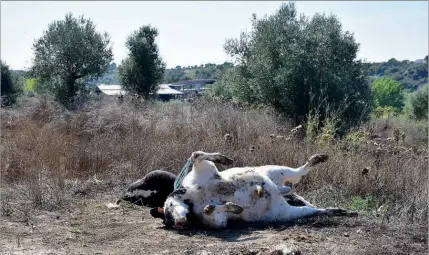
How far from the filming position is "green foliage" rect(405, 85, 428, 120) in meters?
35.3

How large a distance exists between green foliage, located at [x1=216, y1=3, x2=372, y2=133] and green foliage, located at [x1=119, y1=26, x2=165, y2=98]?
325 inches

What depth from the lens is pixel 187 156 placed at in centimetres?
998

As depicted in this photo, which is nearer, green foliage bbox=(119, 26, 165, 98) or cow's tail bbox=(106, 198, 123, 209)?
cow's tail bbox=(106, 198, 123, 209)

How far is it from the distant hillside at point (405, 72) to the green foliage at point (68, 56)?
49.4 meters

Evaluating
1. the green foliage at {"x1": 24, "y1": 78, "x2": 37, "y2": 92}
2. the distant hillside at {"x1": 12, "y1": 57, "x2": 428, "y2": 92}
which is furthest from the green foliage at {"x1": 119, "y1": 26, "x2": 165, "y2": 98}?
the distant hillside at {"x1": 12, "y1": 57, "x2": 428, "y2": 92}

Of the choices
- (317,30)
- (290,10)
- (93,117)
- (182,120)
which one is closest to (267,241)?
(182,120)

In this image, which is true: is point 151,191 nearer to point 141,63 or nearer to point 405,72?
point 141,63

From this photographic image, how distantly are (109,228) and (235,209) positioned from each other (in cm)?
156

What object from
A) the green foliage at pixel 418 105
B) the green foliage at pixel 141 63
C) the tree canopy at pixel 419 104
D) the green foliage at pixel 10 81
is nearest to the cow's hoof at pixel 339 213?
the green foliage at pixel 141 63

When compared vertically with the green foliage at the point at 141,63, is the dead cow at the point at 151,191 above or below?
below

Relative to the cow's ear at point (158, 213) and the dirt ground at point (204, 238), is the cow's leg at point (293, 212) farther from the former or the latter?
the cow's ear at point (158, 213)

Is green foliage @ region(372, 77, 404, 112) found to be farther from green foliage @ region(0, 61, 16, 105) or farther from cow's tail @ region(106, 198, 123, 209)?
cow's tail @ region(106, 198, 123, 209)

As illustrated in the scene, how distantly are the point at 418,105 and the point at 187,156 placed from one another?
1171 inches

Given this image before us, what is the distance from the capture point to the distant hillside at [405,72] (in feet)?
232
